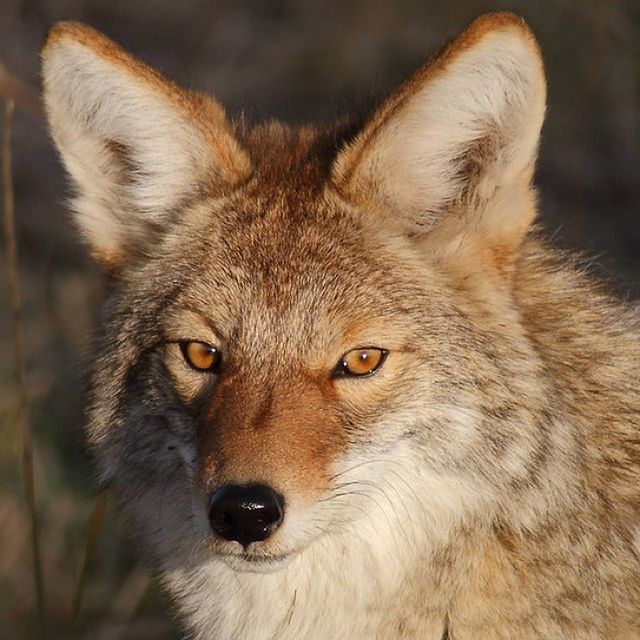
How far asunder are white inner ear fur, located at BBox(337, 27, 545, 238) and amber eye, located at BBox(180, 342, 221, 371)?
0.72 m

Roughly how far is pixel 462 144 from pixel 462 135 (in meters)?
0.05

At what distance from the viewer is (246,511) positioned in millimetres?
3850

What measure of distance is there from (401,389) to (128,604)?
303 centimetres

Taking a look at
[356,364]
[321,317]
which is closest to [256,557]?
[356,364]

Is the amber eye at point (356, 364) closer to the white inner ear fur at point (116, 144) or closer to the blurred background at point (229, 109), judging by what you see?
the white inner ear fur at point (116, 144)

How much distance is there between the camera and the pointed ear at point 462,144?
3.97 meters

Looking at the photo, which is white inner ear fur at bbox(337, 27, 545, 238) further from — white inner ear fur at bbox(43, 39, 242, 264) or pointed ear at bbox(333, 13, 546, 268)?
white inner ear fur at bbox(43, 39, 242, 264)

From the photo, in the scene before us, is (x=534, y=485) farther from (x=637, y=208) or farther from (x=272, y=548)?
(x=637, y=208)

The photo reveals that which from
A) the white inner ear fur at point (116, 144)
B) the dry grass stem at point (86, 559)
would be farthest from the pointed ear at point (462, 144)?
the dry grass stem at point (86, 559)

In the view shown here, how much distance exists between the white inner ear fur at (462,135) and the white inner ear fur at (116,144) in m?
0.63

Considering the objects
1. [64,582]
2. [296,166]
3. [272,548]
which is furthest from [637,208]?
[272,548]

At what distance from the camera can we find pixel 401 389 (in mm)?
→ 4133

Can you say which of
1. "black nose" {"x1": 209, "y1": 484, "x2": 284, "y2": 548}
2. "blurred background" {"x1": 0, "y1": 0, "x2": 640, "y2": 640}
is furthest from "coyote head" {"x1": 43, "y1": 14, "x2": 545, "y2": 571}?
"blurred background" {"x1": 0, "y1": 0, "x2": 640, "y2": 640}

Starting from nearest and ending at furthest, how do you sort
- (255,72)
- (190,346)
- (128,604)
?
(190,346), (128,604), (255,72)
